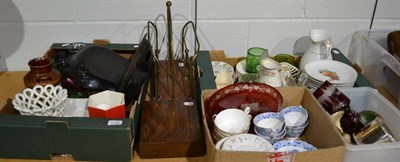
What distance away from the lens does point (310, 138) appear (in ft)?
3.43

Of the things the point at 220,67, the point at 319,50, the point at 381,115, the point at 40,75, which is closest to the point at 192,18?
the point at 220,67

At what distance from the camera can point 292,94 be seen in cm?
109

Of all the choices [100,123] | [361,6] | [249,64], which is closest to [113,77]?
[100,123]

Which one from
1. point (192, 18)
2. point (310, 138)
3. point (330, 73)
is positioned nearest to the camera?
point (310, 138)

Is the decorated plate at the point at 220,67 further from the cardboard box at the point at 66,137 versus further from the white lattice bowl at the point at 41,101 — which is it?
the white lattice bowl at the point at 41,101

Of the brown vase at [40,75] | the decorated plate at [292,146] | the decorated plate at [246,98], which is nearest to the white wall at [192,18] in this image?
the brown vase at [40,75]

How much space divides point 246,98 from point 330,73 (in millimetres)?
369

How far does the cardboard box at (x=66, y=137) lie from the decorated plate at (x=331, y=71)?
0.61 meters

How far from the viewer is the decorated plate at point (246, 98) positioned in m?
1.04

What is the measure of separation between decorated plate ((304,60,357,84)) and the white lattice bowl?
29.9 inches

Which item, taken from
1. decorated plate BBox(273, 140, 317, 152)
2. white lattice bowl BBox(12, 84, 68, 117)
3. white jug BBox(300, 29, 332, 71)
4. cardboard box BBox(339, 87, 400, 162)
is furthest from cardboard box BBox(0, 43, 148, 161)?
white jug BBox(300, 29, 332, 71)

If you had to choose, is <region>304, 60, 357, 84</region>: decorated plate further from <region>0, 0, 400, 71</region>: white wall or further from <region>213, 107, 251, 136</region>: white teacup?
<region>213, 107, 251, 136</region>: white teacup

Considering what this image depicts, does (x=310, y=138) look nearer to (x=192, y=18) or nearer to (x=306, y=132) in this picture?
(x=306, y=132)

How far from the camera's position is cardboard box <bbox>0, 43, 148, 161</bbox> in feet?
3.00
